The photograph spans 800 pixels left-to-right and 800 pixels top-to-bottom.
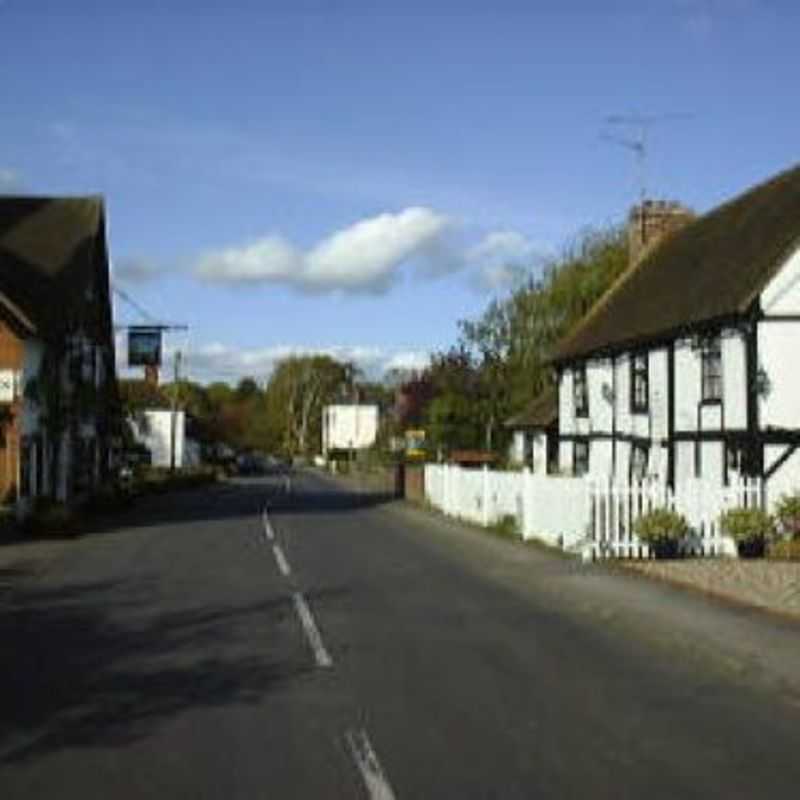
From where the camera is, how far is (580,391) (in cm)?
4712

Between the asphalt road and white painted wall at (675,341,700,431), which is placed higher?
white painted wall at (675,341,700,431)

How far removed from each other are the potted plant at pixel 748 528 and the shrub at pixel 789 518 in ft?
1.98

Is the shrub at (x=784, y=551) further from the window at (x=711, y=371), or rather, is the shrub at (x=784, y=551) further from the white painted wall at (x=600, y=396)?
the white painted wall at (x=600, y=396)

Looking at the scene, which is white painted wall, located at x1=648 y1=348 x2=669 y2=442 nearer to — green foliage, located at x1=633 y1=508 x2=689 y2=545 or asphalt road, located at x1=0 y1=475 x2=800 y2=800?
green foliage, located at x1=633 y1=508 x2=689 y2=545

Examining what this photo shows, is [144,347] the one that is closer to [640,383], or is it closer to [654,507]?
[640,383]

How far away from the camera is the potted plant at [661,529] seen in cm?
2695

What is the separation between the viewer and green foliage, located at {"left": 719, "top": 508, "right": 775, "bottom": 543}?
27.4m

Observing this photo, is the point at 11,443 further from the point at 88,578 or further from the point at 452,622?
the point at 452,622

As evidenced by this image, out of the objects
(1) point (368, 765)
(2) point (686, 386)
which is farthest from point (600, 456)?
(1) point (368, 765)

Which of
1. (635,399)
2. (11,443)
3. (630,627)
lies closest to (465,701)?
(630,627)

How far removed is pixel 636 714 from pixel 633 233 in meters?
41.6

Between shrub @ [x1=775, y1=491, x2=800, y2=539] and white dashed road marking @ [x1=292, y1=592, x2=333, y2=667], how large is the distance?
10.3 metres

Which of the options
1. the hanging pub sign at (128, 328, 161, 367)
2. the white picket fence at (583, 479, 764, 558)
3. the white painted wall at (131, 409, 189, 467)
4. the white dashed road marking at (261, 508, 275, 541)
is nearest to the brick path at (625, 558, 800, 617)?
the white picket fence at (583, 479, 764, 558)

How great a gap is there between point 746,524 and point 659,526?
5.16 ft
